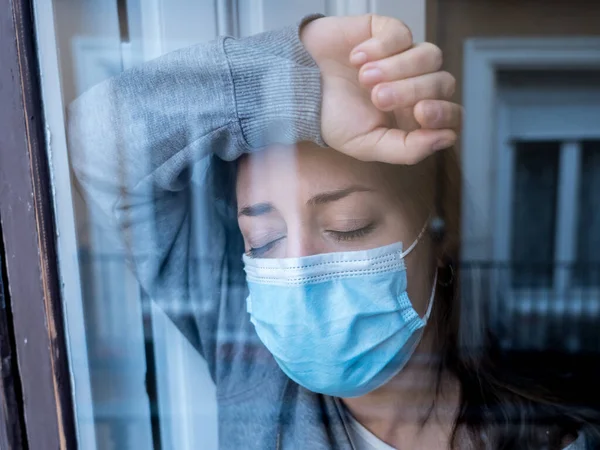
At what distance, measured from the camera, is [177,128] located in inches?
24.8

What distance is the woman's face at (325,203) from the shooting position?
64cm

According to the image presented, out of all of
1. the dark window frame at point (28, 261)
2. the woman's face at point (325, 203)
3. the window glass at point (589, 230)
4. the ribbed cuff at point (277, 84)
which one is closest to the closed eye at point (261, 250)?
the woman's face at point (325, 203)

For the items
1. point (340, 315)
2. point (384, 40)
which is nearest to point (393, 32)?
point (384, 40)

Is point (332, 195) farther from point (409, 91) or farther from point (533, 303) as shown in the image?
point (533, 303)

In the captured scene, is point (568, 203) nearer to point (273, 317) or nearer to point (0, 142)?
point (273, 317)

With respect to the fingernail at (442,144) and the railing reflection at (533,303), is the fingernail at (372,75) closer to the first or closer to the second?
the fingernail at (442,144)

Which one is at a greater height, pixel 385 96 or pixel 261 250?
pixel 385 96

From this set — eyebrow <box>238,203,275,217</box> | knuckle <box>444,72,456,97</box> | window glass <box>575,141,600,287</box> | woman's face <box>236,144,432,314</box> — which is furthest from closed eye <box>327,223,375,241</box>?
window glass <box>575,141,600,287</box>

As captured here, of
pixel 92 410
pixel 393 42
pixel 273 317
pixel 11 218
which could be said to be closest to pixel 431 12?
pixel 393 42

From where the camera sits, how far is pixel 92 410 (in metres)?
0.71

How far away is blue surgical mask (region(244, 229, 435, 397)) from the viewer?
26.9 inches

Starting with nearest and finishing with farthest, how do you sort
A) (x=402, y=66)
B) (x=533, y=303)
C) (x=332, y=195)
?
(x=402, y=66), (x=332, y=195), (x=533, y=303)

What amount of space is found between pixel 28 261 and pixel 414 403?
0.69 meters

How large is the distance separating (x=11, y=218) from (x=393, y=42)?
1.85 ft
